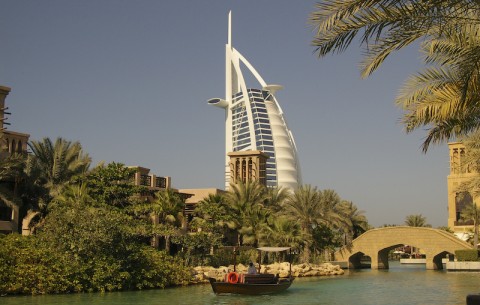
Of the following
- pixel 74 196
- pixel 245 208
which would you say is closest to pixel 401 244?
pixel 245 208

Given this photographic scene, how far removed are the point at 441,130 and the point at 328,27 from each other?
22.3ft

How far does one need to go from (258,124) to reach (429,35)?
4603 inches

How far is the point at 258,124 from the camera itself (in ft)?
422

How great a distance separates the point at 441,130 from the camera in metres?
16.1

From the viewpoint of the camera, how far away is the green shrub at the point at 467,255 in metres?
56.1

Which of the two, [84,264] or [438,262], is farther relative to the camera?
[438,262]

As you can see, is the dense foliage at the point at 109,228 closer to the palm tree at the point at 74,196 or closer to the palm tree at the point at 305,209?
the palm tree at the point at 74,196

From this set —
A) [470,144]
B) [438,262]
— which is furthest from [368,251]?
[470,144]

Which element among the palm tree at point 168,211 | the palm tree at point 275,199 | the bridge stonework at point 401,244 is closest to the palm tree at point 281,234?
the palm tree at point 275,199

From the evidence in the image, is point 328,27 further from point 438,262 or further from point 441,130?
point 438,262

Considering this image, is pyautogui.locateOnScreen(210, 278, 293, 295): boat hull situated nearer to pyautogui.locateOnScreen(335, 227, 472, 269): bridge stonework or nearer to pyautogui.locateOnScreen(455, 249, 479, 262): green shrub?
pyautogui.locateOnScreen(455, 249, 479, 262): green shrub

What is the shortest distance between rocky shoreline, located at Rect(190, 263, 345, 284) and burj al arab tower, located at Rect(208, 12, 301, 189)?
73308 mm

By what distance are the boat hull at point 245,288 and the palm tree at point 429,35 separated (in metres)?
17.2

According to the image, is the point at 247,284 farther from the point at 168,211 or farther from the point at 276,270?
the point at 276,270
